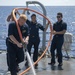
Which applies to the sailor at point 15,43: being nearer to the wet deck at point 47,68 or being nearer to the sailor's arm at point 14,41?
the sailor's arm at point 14,41

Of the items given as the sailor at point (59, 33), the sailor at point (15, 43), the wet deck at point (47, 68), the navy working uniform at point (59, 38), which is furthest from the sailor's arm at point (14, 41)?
the navy working uniform at point (59, 38)

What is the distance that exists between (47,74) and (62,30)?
148cm

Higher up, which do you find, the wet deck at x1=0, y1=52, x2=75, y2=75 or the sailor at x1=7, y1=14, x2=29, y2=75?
the sailor at x1=7, y1=14, x2=29, y2=75

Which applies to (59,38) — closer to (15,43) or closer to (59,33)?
(59,33)

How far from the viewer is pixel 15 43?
7711 millimetres

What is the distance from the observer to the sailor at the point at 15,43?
7727mm

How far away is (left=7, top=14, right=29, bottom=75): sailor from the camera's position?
773 centimetres

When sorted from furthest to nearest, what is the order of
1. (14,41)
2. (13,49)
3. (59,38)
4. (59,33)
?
(59,38), (59,33), (13,49), (14,41)

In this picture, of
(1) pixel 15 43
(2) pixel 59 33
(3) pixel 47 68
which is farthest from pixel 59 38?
(1) pixel 15 43

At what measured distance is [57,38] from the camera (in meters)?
9.91

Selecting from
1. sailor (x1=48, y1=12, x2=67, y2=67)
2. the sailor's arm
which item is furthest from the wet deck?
the sailor's arm

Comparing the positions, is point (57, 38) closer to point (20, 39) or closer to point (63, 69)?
point (63, 69)

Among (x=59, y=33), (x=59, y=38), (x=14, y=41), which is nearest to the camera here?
(x=14, y=41)

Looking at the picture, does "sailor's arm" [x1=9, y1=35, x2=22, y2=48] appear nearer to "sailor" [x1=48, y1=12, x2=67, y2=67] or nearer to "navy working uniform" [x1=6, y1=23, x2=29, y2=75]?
"navy working uniform" [x1=6, y1=23, x2=29, y2=75]
